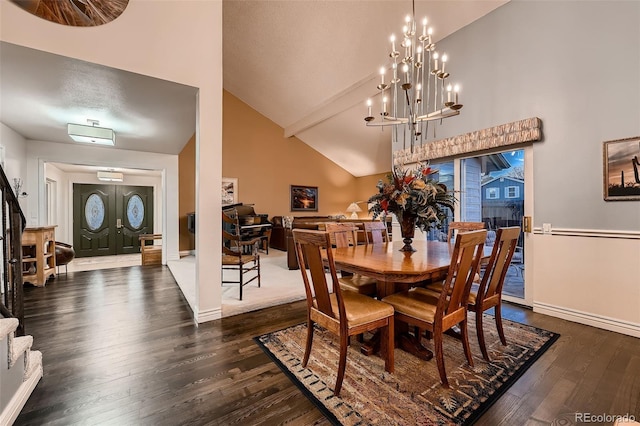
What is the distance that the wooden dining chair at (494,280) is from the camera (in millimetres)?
2029

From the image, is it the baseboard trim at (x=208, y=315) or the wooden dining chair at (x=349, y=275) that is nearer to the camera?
the wooden dining chair at (x=349, y=275)

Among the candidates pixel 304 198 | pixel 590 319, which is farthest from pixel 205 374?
pixel 304 198

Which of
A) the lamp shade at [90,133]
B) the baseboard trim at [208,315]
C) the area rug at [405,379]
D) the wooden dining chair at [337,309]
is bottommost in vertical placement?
the area rug at [405,379]

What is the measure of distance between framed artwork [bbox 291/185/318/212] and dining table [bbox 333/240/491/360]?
6328mm

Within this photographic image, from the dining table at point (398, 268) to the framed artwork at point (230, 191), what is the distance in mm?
5831

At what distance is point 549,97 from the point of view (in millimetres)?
3055

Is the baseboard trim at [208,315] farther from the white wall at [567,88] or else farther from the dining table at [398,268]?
the white wall at [567,88]

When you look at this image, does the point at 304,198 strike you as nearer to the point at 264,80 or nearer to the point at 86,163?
the point at 264,80

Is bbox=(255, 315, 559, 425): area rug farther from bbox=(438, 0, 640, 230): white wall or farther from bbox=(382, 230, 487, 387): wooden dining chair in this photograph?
bbox=(438, 0, 640, 230): white wall

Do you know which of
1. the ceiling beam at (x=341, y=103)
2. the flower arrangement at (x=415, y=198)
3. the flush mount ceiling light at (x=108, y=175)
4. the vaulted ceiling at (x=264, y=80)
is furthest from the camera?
the flush mount ceiling light at (x=108, y=175)

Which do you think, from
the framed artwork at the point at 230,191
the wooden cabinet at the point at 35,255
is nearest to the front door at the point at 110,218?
the framed artwork at the point at 230,191

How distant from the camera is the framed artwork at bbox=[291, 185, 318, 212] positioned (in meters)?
8.75

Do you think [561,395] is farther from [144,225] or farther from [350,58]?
[144,225]

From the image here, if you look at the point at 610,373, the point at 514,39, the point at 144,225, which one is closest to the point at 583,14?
the point at 514,39
